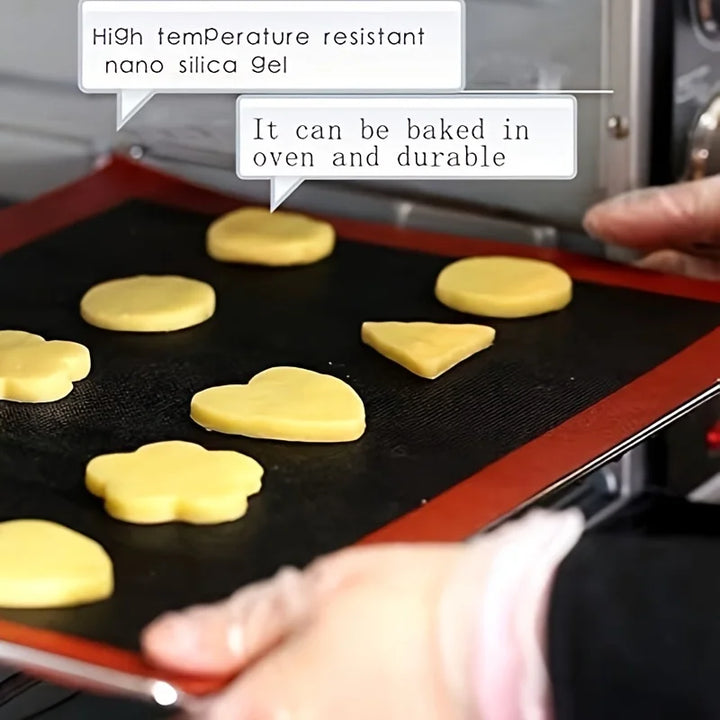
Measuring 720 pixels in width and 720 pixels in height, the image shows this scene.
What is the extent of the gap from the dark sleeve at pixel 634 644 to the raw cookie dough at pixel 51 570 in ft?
0.72

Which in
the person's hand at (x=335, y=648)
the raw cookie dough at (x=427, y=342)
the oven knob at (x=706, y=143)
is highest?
the oven knob at (x=706, y=143)

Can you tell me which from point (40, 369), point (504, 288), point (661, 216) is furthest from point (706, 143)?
point (40, 369)

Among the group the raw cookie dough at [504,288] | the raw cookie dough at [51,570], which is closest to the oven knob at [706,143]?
the raw cookie dough at [504,288]

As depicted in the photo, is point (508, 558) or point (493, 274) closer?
point (508, 558)

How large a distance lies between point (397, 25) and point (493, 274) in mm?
212

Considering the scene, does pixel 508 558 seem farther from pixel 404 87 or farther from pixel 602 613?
pixel 404 87

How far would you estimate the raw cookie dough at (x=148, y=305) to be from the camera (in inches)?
41.6

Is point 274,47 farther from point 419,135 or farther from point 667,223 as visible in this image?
point 667,223

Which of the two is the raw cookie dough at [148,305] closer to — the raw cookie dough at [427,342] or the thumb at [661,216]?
the raw cookie dough at [427,342]

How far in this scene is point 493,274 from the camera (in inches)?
43.8

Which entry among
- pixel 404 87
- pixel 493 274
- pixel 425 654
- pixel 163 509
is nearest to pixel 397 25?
pixel 404 87

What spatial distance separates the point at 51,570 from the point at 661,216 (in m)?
0.57

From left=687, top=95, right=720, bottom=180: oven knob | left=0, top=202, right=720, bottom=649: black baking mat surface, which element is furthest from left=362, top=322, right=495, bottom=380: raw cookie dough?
left=687, top=95, right=720, bottom=180: oven knob

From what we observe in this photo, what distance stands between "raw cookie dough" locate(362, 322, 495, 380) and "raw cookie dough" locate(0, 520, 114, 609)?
272mm
